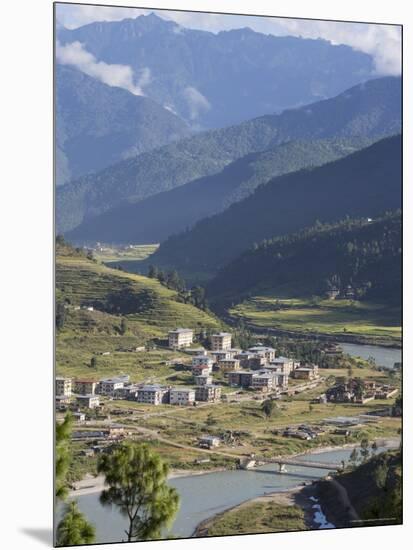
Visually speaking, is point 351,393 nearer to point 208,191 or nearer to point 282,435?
point 282,435

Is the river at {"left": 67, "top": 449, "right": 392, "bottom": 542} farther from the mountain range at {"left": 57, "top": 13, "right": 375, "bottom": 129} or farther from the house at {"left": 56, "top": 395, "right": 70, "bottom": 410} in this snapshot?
the mountain range at {"left": 57, "top": 13, "right": 375, "bottom": 129}

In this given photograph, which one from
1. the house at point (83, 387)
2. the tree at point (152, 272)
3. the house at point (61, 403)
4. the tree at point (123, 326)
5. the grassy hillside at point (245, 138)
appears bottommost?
the house at point (61, 403)

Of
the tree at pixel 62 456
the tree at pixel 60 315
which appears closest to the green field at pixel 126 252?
the tree at pixel 60 315

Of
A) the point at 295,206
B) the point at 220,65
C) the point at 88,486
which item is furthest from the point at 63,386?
the point at 220,65

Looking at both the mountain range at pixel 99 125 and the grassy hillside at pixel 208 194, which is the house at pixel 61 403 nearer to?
the grassy hillside at pixel 208 194

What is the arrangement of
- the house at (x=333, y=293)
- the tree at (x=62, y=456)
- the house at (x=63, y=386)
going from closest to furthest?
the tree at (x=62, y=456) < the house at (x=63, y=386) < the house at (x=333, y=293)
